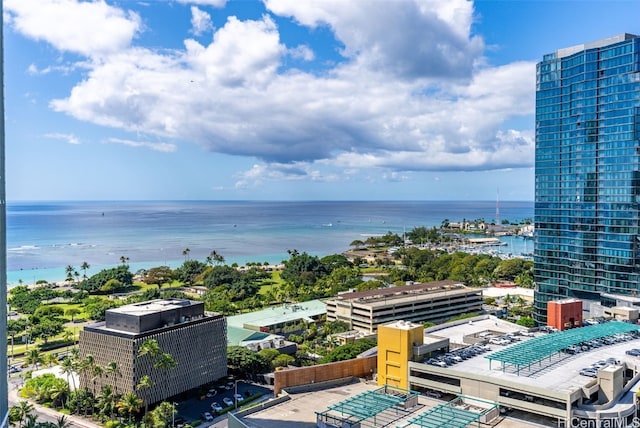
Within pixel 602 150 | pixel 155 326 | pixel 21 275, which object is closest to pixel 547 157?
pixel 602 150

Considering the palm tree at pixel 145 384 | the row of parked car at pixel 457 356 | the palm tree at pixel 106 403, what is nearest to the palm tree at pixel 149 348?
the palm tree at pixel 145 384

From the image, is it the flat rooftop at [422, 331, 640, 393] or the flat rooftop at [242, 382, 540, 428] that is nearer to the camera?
the flat rooftop at [242, 382, 540, 428]

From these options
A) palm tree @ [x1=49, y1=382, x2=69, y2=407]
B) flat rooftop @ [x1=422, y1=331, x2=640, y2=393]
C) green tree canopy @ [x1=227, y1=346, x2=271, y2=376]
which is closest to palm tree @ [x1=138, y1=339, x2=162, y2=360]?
palm tree @ [x1=49, y1=382, x2=69, y2=407]

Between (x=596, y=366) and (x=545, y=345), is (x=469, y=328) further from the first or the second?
(x=596, y=366)

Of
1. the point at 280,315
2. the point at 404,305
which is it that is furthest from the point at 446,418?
the point at 280,315

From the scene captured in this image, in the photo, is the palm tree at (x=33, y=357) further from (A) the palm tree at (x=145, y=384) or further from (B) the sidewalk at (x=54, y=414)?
(A) the palm tree at (x=145, y=384)

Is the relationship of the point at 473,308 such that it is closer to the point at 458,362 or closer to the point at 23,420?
the point at 458,362

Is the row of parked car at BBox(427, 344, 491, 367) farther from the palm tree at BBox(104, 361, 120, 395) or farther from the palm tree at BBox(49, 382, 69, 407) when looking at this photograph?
the palm tree at BBox(49, 382, 69, 407)
